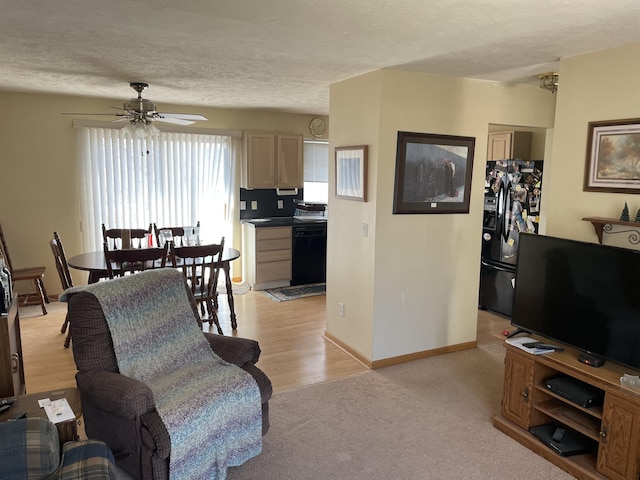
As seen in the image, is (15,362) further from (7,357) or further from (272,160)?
(272,160)

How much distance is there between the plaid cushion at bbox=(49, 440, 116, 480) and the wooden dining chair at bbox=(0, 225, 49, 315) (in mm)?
3634

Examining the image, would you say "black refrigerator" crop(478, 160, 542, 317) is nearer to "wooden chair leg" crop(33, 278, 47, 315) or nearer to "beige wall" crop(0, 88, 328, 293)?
"beige wall" crop(0, 88, 328, 293)

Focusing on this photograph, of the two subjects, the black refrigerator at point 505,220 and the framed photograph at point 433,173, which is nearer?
the framed photograph at point 433,173

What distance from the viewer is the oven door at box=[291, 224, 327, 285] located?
6234mm

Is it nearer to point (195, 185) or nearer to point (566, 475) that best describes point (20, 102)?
point (195, 185)

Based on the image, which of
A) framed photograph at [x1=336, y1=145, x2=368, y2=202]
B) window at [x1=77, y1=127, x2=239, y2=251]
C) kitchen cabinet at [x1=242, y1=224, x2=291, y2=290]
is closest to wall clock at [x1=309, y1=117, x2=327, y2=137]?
window at [x1=77, y1=127, x2=239, y2=251]

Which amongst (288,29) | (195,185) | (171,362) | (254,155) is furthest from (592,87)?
(195,185)

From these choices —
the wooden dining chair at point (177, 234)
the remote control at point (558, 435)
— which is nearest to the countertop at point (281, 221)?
the wooden dining chair at point (177, 234)

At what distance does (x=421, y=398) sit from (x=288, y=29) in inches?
102

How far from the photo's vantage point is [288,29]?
2.54m

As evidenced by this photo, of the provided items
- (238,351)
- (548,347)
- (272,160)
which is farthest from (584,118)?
(272,160)

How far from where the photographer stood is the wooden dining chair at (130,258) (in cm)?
378

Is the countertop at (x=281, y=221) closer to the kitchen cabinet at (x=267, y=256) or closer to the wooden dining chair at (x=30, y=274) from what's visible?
the kitchen cabinet at (x=267, y=256)

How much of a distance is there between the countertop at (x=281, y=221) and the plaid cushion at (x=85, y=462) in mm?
4319
